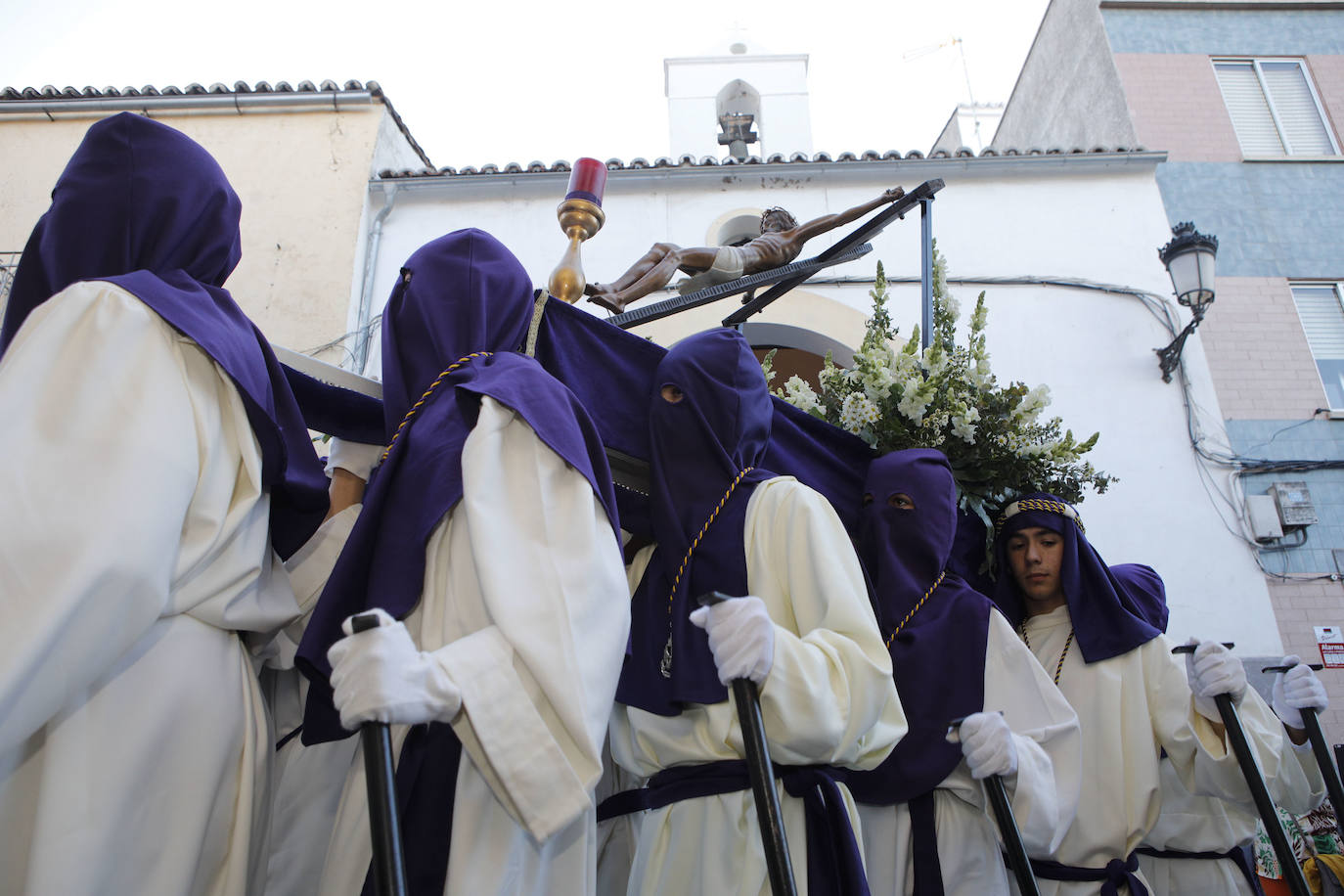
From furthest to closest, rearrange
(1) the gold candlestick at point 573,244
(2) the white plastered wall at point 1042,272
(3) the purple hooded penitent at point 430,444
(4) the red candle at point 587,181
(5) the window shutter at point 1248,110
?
1. (5) the window shutter at point 1248,110
2. (2) the white plastered wall at point 1042,272
3. (4) the red candle at point 587,181
4. (1) the gold candlestick at point 573,244
5. (3) the purple hooded penitent at point 430,444

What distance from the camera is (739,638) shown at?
1.87 m

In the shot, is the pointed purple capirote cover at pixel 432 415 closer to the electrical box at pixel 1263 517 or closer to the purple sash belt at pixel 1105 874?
the purple sash belt at pixel 1105 874

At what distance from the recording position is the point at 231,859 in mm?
1694

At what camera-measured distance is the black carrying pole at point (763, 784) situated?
69.3 inches

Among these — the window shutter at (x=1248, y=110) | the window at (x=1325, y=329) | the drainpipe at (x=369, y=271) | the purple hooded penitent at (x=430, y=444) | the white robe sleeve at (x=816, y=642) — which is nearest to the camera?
the purple hooded penitent at (x=430, y=444)

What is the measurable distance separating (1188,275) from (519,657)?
716 cm

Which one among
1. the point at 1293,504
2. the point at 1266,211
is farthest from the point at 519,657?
the point at 1266,211

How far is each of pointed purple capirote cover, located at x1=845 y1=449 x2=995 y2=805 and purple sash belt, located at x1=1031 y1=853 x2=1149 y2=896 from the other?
710mm

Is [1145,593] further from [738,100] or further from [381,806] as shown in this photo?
[738,100]

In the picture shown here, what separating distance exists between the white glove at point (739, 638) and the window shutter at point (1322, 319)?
798 cm

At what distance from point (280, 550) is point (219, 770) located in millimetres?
565

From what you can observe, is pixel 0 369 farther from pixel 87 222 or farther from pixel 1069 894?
pixel 1069 894

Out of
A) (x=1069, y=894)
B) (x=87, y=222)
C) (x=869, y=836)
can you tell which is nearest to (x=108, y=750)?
(x=87, y=222)

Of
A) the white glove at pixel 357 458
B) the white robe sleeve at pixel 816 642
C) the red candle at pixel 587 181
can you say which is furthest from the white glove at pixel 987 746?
the red candle at pixel 587 181
